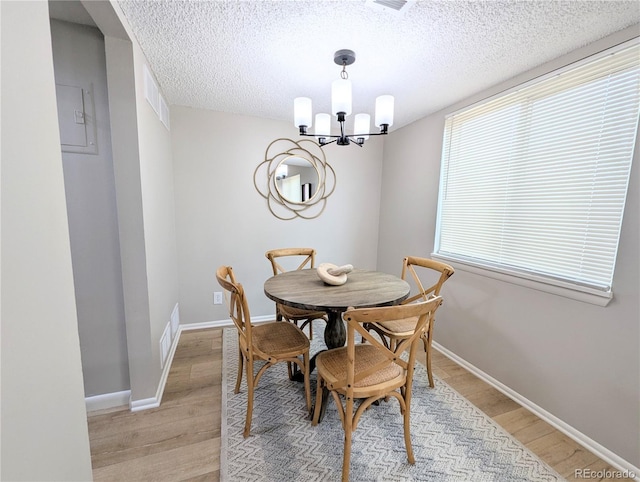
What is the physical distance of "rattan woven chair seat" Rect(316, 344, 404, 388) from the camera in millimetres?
1273

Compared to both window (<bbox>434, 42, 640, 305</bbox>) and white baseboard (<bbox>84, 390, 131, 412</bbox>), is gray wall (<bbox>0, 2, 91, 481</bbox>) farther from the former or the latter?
window (<bbox>434, 42, 640, 305</bbox>)

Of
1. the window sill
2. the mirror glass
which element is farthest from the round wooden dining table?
the mirror glass

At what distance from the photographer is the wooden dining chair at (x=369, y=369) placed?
1.07m

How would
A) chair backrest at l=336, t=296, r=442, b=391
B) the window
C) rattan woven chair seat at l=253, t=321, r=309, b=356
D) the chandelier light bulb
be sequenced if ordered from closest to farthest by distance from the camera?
chair backrest at l=336, t=296, r=442, b=391
the window
rattan woven chair seat at l=253, t=321, r=309, b=356
the chandelier light bulb

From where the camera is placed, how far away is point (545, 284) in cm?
169

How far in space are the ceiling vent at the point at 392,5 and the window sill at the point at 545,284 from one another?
1.76m

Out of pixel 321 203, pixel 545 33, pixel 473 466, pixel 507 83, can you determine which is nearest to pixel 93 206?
pixel 321 203

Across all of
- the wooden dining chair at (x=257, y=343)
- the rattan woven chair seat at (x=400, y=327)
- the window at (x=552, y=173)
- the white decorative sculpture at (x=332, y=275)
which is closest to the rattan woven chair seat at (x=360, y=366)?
the wooden dining chair at (x=257, y=343)

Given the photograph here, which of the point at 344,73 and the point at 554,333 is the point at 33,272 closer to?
the point at 344,73

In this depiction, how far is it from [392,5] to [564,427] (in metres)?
2.54

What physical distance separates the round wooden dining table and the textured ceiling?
1.46 meters

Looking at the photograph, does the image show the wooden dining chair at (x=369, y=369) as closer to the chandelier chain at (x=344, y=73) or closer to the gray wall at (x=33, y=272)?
the gray wall at (x=33, y=272)

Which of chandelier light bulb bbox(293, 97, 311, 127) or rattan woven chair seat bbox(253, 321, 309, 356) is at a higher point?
chandelier light bulb bbox(293, 97, 311, 127)

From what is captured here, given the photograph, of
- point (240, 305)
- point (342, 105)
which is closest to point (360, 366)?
point (240, 305)
